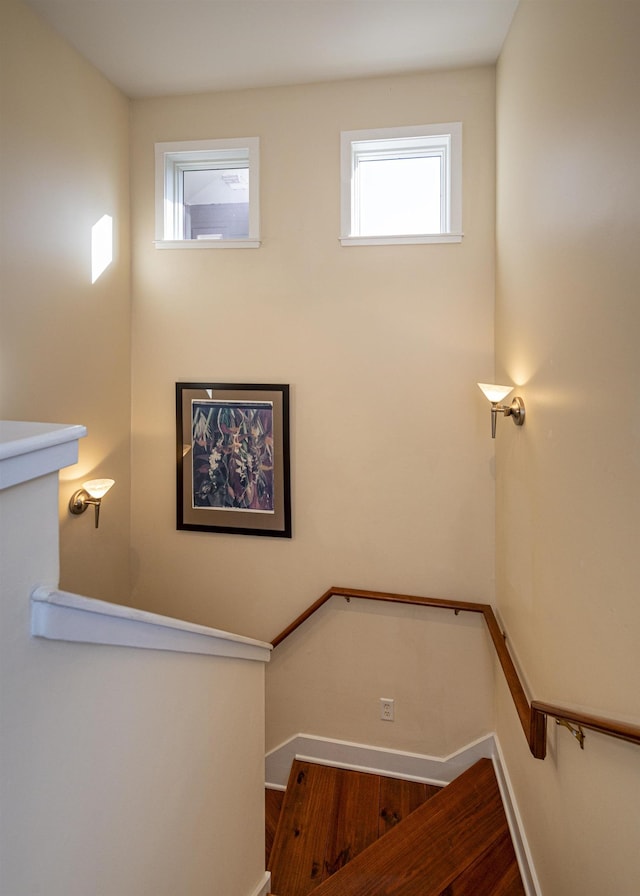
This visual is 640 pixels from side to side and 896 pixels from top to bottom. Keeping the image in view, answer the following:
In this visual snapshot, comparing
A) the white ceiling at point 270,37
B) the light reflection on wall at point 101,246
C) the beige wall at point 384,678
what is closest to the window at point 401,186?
the white ceiling at point 270,37

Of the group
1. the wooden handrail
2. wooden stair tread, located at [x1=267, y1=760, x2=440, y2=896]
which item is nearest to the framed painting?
the wooden handrail

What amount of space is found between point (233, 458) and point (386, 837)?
2.04m

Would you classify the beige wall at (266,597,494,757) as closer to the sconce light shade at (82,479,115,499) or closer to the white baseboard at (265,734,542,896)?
the white baseboard at (265,734,542,896)

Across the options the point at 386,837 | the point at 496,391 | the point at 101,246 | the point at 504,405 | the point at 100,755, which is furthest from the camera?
the point at 101,246

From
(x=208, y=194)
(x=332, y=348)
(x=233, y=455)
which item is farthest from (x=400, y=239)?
(x=233, y=455)

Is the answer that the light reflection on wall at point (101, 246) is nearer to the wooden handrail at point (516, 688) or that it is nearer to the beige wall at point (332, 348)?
the beige wall at point (332, 348)

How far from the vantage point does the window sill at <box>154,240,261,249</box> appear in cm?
316

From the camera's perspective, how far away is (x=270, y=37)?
2623mm

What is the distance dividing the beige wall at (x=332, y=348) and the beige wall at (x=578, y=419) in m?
0.57

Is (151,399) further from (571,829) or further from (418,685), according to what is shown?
(571,829)

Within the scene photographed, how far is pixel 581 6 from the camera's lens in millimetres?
1518

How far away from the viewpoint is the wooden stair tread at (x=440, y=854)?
2.14 meters

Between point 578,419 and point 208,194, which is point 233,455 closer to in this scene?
point 208,194

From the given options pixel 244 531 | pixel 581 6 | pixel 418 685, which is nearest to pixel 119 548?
pixel 244 531
